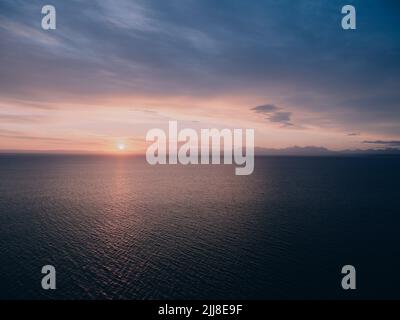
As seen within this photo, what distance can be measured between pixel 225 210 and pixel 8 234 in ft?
165

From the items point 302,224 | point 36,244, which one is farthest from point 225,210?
Answer: point 36,244

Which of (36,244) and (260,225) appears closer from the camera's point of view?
(36,244)

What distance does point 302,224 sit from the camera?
61562 mm

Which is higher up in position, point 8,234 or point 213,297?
point 8,234

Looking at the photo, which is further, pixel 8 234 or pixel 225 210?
pixel 225 210

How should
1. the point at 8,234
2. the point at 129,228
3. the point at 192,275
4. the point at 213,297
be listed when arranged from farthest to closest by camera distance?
1. the point at 129,228
2. the point at 8,234
3. the point at 192,275
4. the point at 213,297

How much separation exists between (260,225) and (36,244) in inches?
1780

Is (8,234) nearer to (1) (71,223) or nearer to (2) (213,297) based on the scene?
(1) (71,223)

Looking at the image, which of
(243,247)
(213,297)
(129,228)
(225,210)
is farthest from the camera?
(225,210)

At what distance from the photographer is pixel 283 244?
49.7m
